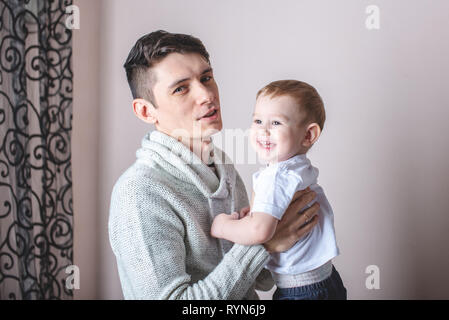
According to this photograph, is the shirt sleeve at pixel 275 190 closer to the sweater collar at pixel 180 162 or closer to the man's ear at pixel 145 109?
the sweater collar at pixel 180 162

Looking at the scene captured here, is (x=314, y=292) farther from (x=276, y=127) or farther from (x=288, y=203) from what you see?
(x=276, y=127)

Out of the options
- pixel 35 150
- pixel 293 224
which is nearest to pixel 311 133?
pixel 293 224

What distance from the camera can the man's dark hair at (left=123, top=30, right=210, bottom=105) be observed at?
3.20ft

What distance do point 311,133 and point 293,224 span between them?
231 millimetres

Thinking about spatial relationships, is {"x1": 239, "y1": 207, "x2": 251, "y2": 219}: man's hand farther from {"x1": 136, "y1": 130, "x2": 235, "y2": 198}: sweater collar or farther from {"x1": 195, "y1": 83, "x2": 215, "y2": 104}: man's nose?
{"x1": 195, "y1": 83, "x2": 215, "y2": 104}: man's nose

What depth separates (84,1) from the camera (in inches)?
71.6

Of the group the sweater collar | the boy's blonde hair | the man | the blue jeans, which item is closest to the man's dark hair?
the man

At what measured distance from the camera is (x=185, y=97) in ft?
3.25
